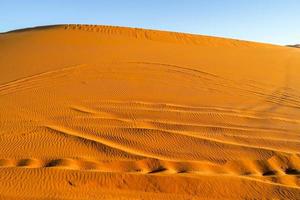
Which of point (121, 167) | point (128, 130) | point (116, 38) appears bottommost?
point (121, 167)

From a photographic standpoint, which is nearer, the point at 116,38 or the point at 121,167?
the point at 121,167

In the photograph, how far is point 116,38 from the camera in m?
15.1

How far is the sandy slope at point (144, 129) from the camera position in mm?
3547

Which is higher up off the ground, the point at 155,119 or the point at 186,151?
the point at 155,119

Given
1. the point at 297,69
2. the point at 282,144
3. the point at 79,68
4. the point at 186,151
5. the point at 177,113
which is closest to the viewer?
the point at 186,151

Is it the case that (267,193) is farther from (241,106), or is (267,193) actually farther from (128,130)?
(241,106)

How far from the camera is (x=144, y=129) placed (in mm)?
5148

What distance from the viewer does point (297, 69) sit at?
1198 centimetres

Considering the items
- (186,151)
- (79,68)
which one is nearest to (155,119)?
(186,151)

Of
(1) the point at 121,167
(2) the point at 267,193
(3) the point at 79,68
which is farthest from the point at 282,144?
(3) the point at 79,68

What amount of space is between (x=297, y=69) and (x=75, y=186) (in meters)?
10.0

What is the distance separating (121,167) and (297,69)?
9358 mm

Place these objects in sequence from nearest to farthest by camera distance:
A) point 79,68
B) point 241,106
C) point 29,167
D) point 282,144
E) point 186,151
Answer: point 29,167
point 186,151
point 282,144
point 241,106
point 79,68

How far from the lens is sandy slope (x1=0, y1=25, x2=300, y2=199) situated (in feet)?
11.6
